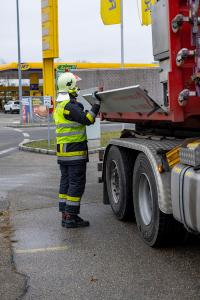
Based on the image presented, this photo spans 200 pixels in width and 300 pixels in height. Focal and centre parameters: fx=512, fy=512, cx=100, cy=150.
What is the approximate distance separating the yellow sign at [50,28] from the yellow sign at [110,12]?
13.4m

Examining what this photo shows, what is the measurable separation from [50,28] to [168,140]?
24634 mm

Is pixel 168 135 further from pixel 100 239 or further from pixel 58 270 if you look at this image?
pixel 58 270

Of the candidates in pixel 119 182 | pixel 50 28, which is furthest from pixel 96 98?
pixel 50 28

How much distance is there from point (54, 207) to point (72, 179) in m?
1.45

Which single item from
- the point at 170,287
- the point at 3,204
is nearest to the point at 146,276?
the point at 170,287

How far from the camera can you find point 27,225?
270 inches

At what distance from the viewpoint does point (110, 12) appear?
1561 cm

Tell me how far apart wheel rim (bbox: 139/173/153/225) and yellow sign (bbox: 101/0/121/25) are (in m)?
10.3

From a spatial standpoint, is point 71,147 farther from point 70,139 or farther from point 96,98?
point 96,98

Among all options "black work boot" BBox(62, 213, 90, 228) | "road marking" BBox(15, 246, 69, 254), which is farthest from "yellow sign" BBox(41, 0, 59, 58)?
"road marking" BBox(15, 246, 69, 254)

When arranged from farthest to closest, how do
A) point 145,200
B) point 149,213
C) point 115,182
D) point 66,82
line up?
point 115,182 → point 66,82 → point 145,200 → point 149,213

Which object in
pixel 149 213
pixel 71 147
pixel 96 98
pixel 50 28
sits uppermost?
pixel 50 28

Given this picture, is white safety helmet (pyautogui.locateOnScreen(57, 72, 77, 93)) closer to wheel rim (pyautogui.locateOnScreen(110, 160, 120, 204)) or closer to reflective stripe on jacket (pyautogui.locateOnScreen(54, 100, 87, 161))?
reflective stripe on jacket (pyautogui.locateOnScreen(54, 100, 87, 161))

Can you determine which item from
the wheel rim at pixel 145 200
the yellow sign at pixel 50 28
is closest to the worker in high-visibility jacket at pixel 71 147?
the wheel rim at pixel 145 200
